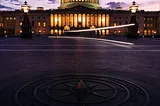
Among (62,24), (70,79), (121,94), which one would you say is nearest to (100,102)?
(121,94)

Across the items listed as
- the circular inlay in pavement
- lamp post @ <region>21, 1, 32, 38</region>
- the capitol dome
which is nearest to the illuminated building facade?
Result: the capitol dome

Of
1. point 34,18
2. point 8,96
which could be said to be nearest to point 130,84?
point 8,96

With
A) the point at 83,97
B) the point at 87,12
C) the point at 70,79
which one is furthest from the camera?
the point at 87,12

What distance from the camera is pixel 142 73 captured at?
7875 millimetres

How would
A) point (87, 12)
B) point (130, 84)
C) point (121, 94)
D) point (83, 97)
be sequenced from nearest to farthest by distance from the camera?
point (83, 97)
point (121, 94)
point (130, 84)
point (87, 12)

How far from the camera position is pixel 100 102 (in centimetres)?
443

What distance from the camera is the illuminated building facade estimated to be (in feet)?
363

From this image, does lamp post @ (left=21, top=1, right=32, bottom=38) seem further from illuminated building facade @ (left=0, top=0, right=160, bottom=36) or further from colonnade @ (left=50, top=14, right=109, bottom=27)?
colonnade @ (left=50, top=14, right=109, bottom=27)

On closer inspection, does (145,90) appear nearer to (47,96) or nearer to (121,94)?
(121,94)

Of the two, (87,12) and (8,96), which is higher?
(87,12)

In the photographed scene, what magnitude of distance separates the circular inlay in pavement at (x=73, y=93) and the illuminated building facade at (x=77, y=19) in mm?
99405

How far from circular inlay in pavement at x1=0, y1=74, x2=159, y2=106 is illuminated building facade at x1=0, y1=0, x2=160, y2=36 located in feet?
326

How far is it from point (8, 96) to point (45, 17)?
115 meters

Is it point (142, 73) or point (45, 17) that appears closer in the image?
point (142, 73)
